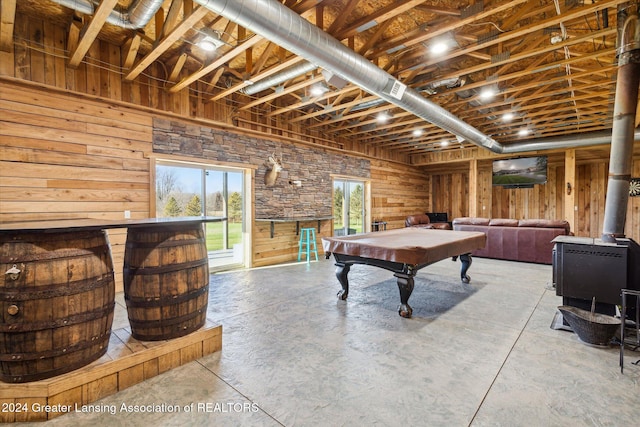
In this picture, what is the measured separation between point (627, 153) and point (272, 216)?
517cm

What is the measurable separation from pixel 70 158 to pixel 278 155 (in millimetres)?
3435

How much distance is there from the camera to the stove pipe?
2795 millimetres

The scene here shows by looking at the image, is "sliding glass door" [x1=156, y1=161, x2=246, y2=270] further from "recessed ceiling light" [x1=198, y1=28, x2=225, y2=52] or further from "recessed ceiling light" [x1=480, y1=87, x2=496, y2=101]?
"recessed ceiling light" [x1=480, y1=87, x2=496, y2=101]

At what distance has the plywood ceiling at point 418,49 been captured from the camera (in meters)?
2.92

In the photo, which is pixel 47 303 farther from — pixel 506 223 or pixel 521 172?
pixel 521 172

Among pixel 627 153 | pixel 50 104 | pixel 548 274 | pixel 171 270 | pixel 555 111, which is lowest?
pixel 548 274

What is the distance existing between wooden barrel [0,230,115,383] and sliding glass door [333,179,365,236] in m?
6.32

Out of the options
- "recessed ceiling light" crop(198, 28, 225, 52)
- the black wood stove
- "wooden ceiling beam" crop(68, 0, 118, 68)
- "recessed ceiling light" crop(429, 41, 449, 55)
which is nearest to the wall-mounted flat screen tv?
the black wood stove

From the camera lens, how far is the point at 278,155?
20.4ft

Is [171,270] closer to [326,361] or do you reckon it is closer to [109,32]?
[326,361]

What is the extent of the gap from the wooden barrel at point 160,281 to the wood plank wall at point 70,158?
2436 millimetres

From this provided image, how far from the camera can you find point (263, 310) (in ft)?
11.0

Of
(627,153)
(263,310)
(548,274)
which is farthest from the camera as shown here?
(548,274)

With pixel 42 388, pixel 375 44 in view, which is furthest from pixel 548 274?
pixel 42 388
